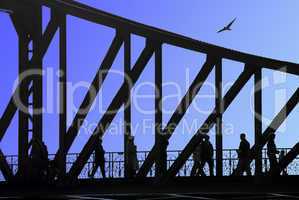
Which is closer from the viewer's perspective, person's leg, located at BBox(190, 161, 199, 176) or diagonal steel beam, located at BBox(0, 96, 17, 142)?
diagonal steel beam, located at BBox(0, 96, 17, 142)

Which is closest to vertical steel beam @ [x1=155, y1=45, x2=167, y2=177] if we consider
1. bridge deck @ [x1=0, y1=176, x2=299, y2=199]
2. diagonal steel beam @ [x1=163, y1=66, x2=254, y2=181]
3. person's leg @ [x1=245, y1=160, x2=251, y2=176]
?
diagonal steel beam @ [x1=163, y1=66, x2=254, y2=181]

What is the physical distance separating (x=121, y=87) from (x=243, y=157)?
373cm

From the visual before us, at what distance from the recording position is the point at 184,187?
66.8 feet

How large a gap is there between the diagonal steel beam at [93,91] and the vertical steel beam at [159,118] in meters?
1.06

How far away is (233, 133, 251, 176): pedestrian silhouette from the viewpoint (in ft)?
75.8

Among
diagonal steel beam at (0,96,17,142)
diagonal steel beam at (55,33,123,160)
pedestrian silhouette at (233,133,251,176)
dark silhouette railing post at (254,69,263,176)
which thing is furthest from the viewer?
diagonal steel beam at (0,96,17,142)

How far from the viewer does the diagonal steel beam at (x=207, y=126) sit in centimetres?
2288

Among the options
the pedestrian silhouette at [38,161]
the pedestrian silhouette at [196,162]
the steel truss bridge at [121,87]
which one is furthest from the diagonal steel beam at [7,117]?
the pedestrian silhouette at [196,162]

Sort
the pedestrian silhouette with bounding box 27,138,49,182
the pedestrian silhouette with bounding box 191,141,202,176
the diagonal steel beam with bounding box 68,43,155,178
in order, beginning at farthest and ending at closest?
the pedestrian silhouette with bounding box 191,141,202,176, the diagonal steel beam with bounding box 68,43,155,178, the pedestrian silhouette with bounding box 27,138,49,182

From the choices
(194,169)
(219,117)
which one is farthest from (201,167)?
(219,117)

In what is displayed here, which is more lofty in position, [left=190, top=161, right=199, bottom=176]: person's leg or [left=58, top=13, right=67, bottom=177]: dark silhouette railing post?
[left=58, top=13, right=67, bottom=177]: dark silhouette railing post

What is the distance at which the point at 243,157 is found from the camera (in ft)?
76.4

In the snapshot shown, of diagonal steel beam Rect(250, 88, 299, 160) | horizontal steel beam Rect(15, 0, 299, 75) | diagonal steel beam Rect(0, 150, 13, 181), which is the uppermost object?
horizontal steel beam Rect(15, 0, 299, 75)

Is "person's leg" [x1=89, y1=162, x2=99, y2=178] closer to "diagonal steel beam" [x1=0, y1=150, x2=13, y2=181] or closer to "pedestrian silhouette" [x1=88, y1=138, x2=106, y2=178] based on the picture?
"pedestrian silhouette" [x1=88, y1=138, x2=106, y2=178]
